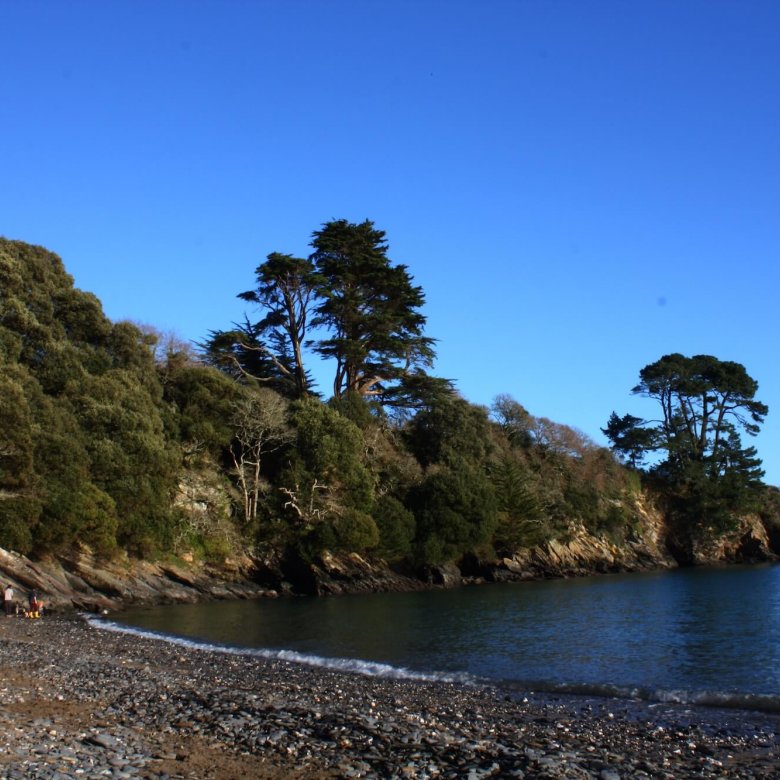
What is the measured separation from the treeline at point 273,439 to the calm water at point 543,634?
19.9ft

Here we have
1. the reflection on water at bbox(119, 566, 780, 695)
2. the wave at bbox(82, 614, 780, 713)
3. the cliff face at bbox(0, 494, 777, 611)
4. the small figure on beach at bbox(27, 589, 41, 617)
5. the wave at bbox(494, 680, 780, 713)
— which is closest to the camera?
the wave at bbox(494, 680, 780, 713)

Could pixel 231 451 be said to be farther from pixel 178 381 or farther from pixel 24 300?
pixel 24 300

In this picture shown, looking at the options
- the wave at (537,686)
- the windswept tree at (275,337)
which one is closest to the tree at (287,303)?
the windswept tree at (275,337)

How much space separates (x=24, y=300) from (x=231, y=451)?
49.2 ft

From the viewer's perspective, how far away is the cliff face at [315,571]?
120 feet

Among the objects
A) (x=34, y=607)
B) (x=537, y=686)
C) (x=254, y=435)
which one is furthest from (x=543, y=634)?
(x=254, y=435)

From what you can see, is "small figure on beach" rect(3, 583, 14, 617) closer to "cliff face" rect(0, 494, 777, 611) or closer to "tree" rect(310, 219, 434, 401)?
"cliff face" rect(0, 494, 777, 611)

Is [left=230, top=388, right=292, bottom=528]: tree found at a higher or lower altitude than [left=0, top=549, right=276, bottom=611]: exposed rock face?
higher

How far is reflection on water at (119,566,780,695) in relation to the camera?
68.8ft

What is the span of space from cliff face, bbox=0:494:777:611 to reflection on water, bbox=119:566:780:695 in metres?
3.02

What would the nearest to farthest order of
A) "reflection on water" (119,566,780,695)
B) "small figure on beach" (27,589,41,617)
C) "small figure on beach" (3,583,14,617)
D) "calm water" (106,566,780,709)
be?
"calm water" (106,566,780,709) < "reflection on water" (119,566,780,695) < "small figure on beach" (27,589,41,617) < "small figure on beach" (3,583,14,617)

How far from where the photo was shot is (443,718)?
13.3m

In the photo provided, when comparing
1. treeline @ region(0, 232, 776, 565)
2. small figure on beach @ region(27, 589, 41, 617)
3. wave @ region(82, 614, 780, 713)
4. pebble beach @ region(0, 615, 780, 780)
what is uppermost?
treeline @ region(0, 232, 776, 565)

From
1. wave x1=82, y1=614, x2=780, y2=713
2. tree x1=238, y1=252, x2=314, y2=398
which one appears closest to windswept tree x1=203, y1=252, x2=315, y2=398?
tree x1=238, y1=252, x2=314, y2=398
